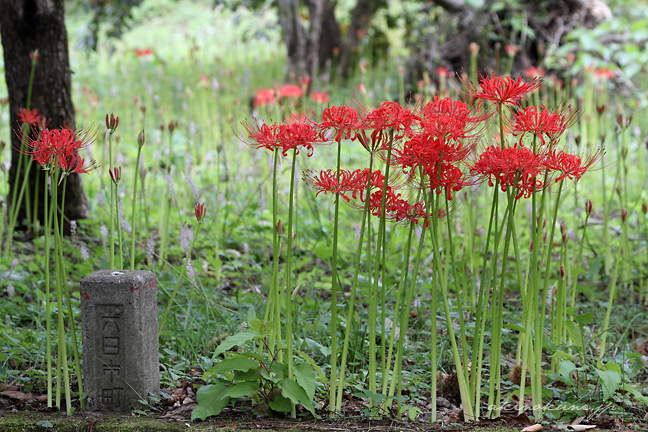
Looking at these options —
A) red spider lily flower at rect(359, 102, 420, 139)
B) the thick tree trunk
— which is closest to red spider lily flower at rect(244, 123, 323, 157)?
red spider lily flower at rect(359, 102, 420, 139)

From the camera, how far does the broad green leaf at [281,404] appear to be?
181 cm

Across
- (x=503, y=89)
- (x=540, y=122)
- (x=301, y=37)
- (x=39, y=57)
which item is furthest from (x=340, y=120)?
(x=301, y=37)

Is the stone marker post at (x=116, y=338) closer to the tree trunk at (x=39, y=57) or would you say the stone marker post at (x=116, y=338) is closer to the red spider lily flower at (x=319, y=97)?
the tree trunk at (x=39, y=57)

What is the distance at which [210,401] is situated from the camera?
179 cm

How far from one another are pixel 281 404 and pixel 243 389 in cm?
15

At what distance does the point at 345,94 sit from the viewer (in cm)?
814

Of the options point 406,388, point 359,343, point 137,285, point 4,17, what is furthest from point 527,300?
point 4,17

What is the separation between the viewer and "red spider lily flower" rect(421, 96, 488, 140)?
163 centimetres

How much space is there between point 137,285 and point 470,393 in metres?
1.13

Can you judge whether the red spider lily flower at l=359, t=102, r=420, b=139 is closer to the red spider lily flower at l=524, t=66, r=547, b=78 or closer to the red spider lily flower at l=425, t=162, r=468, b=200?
the red spider lily flower at l=425, t=162, r=468, b=200

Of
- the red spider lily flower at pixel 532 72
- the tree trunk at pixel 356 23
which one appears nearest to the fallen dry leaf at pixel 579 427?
the red spider lily flower at pixel 532 72

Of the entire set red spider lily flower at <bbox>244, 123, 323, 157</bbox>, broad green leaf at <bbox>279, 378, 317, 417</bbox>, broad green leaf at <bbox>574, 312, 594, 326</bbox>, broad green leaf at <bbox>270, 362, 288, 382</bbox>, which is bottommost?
broad green leaf at <bbox>279, 378, 317, 417</bbox>

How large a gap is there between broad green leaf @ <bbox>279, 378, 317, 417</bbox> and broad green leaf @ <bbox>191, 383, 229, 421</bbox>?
187 millimetres

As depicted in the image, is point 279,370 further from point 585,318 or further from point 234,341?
point 585,318
